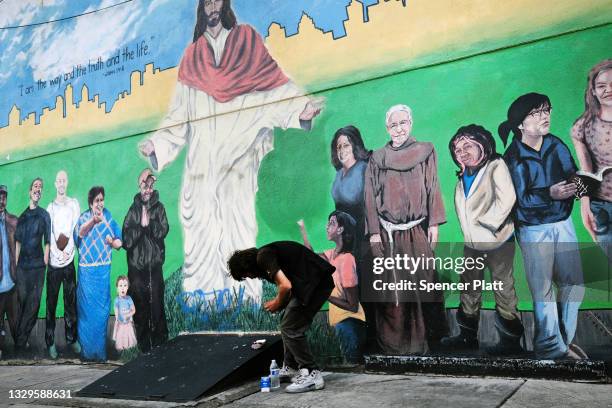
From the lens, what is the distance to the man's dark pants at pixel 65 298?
756 cm

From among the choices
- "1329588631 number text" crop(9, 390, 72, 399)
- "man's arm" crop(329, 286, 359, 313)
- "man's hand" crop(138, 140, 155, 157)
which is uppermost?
"man's hand" crop(138, 140, 155, 157)

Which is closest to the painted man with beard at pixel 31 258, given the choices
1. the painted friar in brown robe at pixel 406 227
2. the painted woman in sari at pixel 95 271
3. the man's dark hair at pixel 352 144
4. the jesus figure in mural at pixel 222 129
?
the painted woman in sari at pixel 95 271

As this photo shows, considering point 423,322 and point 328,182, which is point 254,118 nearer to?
point 328,182

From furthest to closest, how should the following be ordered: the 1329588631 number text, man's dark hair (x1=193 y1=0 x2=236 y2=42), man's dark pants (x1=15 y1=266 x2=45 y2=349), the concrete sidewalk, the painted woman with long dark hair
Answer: man's dark pants (x1=15 y1=266 x2=45 y2=349) → man's dark hair (x1=193 y1=0 x2=236 y2=42) → the 1329588631 number text → the painted woman with long dark hair → the concrete sidewalk

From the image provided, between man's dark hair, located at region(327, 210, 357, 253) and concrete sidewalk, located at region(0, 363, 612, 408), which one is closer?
concrete sidewalk, located at region(0, 363, 612, 408)

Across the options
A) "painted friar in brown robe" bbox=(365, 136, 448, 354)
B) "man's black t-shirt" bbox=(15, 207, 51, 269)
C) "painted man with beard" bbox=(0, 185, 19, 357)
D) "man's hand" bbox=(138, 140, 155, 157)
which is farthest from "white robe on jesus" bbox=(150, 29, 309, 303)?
"painted man with beard" bbox=(0, 185, 19, 357)

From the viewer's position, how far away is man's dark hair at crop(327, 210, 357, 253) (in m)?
5.54

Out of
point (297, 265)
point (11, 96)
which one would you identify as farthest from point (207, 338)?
point (11, 96)

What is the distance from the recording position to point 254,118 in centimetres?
628

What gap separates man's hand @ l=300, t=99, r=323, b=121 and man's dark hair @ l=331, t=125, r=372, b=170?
0.33 meters

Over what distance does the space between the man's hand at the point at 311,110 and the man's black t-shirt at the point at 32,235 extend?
166 inches

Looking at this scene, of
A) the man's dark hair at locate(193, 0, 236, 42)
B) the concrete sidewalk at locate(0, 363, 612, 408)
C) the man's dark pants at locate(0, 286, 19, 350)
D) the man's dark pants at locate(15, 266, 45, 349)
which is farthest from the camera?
the man's dark pants at locate(0, 286, 19, 350)

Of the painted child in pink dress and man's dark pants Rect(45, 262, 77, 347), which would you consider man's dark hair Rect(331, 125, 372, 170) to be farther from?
man's dark pants Rect(45, 262, 77, 347)

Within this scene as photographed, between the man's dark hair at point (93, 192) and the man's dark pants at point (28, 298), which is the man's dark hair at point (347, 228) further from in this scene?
the man's dark pants at point (28, 298)
